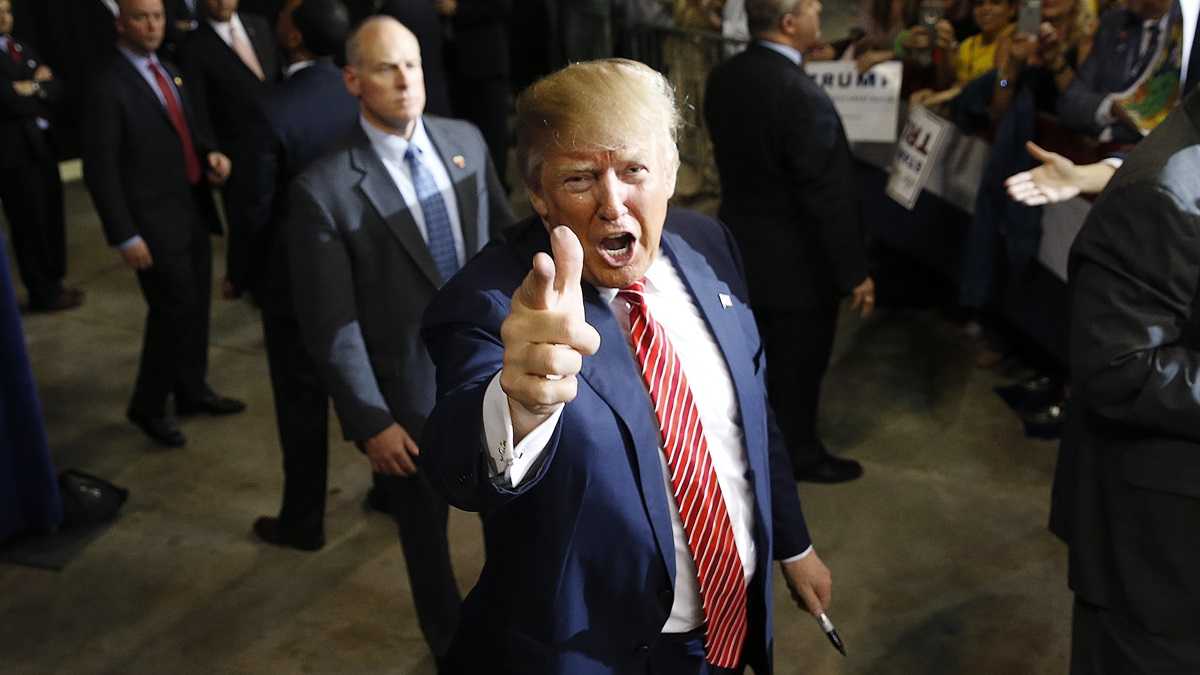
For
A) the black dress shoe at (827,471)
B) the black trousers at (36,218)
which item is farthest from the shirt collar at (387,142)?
the black trousers at (36,218)

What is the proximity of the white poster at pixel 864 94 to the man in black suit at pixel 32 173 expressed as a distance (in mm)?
4263

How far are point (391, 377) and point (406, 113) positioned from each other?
0.72 meters

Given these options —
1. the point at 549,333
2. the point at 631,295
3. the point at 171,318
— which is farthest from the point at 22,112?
the point at 549,333

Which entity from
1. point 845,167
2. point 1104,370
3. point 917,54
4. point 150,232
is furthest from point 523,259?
point 917,54

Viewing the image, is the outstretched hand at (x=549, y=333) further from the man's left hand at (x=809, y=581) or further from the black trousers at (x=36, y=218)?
the black trousers at (x=36, y=218)

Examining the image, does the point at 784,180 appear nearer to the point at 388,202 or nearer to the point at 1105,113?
the point at 1105,113

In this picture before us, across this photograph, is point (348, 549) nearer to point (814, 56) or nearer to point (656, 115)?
point (656, 115)

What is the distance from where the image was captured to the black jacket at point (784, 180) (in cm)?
398

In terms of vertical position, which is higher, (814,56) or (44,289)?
(814,56)

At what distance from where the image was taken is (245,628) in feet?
12.7

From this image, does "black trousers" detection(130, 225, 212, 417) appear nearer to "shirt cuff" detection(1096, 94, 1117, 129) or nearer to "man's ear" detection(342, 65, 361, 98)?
"man's ear" detection(342, 65, 361, 98)

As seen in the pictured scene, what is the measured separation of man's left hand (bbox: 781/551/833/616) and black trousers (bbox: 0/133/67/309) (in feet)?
19.0

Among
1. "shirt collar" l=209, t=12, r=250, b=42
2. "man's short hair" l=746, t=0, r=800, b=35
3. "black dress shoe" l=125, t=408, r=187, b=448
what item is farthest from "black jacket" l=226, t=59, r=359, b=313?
"shirt collar" l=209, t=12, r=250, b=42

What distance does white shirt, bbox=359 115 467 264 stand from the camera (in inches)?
124
